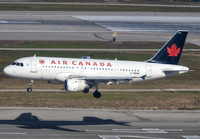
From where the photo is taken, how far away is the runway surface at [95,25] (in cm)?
12750

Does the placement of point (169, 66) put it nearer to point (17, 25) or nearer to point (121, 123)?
point (121, 123)

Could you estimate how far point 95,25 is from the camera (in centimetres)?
14650

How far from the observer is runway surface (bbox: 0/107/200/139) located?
52812mm

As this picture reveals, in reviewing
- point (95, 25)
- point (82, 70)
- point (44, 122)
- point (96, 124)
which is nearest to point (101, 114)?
point (96, 124)

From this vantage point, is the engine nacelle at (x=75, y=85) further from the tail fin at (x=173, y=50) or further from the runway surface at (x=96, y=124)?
the tail fin at (x=173, y=50)

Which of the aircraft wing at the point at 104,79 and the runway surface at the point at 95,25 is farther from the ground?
the runway surface at the point at 95,25

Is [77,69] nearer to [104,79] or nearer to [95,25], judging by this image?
[104,79]

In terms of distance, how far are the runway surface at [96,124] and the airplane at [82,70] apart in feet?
14.8

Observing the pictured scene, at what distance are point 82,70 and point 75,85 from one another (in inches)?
178

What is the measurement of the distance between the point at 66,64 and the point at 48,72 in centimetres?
289

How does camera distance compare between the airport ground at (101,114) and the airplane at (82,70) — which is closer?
the airport ground at (101,114)

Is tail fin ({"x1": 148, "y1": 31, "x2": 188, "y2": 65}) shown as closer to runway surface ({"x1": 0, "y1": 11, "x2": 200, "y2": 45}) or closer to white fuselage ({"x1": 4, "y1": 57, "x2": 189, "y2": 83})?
white fuselage ({"x1": 4, "y1": 57, "x2": 189, "y2": 83})

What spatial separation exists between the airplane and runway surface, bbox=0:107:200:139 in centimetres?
450

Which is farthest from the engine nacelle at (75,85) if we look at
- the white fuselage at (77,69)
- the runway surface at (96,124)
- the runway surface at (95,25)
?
the runway surface at (95,25)
